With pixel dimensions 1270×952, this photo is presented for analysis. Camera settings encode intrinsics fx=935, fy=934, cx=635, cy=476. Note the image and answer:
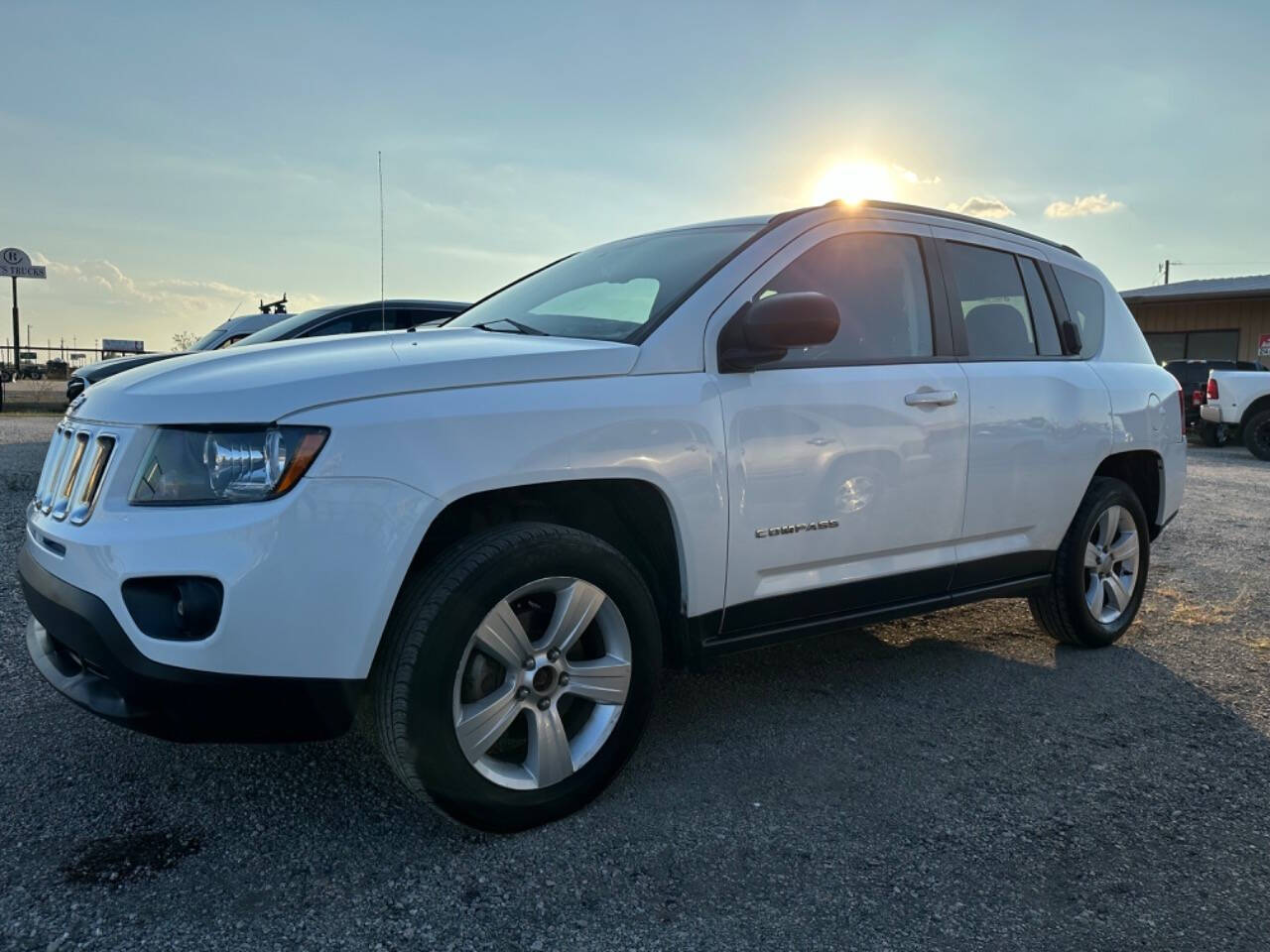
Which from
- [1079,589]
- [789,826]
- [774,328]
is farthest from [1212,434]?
[789,826]

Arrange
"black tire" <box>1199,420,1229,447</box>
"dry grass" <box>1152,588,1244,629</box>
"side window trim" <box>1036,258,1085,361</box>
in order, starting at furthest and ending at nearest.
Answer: "black tire" <box>1199,420,1229,447</box>, "dry grass" <box>1152,588,1244,629</box>, "side window trim" <box>1036,258,1085,361</box>

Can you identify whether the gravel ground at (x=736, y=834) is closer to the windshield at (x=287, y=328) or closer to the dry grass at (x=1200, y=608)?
the dry grass at (x=1200, y=608)

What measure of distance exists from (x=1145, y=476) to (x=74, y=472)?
443 cm

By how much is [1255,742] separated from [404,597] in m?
2.90

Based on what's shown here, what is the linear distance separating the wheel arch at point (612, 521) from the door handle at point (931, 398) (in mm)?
1083

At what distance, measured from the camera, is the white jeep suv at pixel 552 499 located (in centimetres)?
216

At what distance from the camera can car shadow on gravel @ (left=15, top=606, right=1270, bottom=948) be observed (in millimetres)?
2160

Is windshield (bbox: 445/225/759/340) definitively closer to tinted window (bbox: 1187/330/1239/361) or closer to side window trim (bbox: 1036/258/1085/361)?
side window trim (bbox: 1036/258/1085/361)

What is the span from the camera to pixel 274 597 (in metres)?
2.12

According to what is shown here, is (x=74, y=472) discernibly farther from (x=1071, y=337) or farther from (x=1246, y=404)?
(x=1246, y=404)

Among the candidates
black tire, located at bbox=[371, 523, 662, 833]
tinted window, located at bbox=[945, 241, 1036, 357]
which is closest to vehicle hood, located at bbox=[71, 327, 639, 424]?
black tire, located at bbox=[371, 523, 662, 833]

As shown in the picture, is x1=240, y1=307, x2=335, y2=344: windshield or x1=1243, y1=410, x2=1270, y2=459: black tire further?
x1=1243, y1=410, x2=1270, y2=459: black tire

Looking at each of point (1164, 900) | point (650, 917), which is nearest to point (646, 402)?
point (650, 917)

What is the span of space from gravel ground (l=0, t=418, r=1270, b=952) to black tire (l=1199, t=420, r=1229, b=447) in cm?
1497
